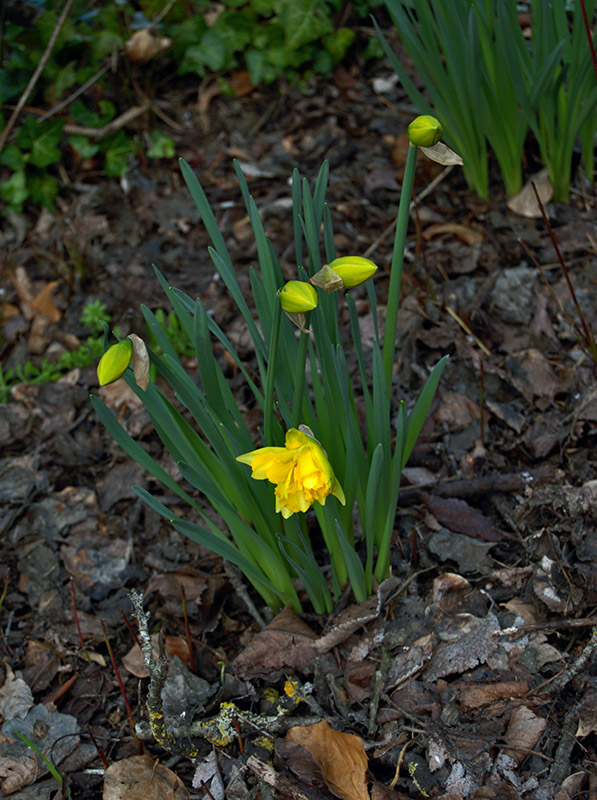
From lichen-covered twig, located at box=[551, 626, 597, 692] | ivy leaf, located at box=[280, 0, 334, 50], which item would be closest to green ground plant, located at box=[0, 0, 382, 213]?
ivy leaf, located at box=[280, 0, 334, 50]

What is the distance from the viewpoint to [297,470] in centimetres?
127

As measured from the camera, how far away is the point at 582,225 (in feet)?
8.32

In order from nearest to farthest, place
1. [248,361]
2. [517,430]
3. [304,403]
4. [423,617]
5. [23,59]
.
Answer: [304,403] < [423,617] < [517,430] < [248,361] < [23,59]

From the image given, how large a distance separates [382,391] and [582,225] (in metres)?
1.52

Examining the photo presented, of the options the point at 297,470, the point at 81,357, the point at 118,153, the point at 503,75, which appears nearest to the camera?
the point at 297,470

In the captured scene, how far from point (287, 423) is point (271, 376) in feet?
0.51

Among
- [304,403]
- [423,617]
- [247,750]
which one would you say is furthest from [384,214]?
[247,750]

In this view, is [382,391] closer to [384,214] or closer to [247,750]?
[247,750]

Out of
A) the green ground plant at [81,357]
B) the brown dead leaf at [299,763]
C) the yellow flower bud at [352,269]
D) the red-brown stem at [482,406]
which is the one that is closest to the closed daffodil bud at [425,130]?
the yellow flower bud at [352,269]

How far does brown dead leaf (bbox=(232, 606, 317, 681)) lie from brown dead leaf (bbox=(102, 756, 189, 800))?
10.3 inches

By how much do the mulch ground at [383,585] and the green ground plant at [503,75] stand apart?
0.29 meters

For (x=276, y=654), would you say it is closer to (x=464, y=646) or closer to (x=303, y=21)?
(x=464, y=646)

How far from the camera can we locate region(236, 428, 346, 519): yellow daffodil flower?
→ 4.15 ft

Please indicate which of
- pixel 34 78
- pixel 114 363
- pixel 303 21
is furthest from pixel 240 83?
pixel 114 363
